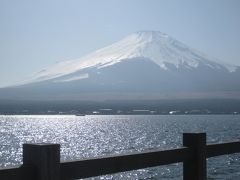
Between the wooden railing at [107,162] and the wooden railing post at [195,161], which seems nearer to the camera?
the wooden railing at [107,162]

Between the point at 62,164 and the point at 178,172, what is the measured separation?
38.5 meters

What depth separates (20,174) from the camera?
3.47 metres

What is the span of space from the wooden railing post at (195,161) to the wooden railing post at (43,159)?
1.99m

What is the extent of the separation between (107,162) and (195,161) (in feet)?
4.68

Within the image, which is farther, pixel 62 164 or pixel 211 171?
pixel 211 171

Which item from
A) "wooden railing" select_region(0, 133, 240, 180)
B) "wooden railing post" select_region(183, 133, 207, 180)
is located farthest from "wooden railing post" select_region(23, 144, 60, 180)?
"wooden railing post" select_region(183, 133, 207, 180)

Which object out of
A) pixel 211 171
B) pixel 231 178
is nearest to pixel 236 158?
pixel 211 171

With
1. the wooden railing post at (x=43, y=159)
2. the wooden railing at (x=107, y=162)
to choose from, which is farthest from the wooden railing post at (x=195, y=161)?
the wooden railing post at (x=43, y=159)

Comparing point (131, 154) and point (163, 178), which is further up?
point (131, 154)

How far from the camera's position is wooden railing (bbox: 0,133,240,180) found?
3566 mm

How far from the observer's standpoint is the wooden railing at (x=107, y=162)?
3.57m

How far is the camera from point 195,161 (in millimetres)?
5258

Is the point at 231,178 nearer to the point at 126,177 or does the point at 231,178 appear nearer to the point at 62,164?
the point at 126,177

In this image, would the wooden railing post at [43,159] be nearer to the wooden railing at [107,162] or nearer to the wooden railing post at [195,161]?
the wooden railing at [107,162]
